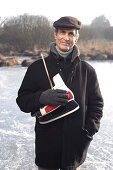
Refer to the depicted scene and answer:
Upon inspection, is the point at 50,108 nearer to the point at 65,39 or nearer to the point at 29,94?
the point at 29,94

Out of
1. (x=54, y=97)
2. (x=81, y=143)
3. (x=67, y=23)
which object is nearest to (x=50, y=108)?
(x=54, y=97)

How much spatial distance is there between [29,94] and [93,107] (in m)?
0.48

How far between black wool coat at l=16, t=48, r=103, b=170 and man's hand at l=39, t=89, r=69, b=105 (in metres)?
0.06

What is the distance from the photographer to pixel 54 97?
4.47ft

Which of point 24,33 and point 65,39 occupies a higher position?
point 65,39

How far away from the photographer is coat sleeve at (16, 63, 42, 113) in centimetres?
145

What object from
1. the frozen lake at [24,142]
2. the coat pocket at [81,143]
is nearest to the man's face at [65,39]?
the coat pocket at [81,143]

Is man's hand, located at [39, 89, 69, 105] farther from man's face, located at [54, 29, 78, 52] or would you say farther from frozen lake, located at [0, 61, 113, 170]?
frozen lake, located at [0, 61, 113, 170]

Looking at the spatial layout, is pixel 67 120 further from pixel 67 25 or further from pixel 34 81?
pixel 67 25

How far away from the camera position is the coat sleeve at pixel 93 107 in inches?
61.6

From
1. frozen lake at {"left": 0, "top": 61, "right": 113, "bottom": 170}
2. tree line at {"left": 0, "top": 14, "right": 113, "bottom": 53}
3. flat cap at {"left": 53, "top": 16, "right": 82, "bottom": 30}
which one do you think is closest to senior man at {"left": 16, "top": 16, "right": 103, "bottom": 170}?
flat cap at {"left": 53, "top": 16, "right": 82, "bottom": 30}

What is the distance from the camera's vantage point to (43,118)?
1453 mm

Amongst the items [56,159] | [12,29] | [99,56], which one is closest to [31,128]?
[56,159]

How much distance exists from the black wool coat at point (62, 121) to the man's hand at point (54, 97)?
6 centimetres
